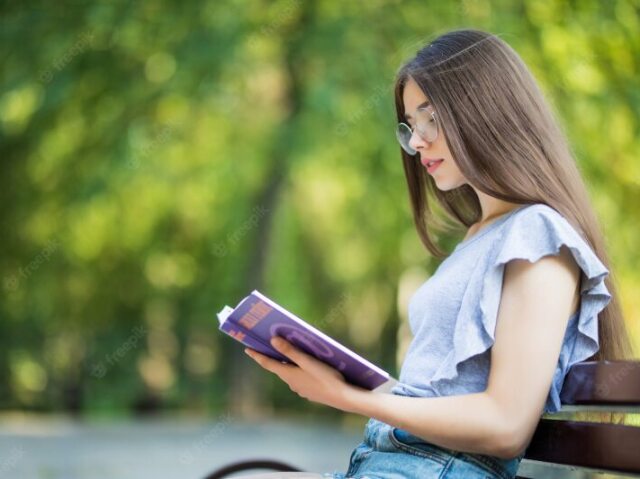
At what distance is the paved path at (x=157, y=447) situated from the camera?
327 inches

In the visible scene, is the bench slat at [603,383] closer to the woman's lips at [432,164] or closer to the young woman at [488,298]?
the young woman at [488,298]

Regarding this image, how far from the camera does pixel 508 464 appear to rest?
6.97 feet

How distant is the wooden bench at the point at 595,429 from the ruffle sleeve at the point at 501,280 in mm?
45

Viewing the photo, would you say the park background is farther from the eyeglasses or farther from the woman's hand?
the woman's hand

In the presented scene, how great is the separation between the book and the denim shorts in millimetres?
117

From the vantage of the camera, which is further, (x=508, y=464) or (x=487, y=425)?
(x=508, y=464)

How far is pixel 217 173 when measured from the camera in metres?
14.8

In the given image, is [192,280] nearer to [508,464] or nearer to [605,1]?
[605,1]

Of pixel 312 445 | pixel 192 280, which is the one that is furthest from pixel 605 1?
pixel 192 280

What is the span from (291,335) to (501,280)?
39 centimetres

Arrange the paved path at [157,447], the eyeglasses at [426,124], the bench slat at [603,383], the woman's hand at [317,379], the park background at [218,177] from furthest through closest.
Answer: the paved path at [157,447], the park background at [218,177], the eyeglasses at [426,124], the woman's hand at [317,379], the bench slat at [603,383]

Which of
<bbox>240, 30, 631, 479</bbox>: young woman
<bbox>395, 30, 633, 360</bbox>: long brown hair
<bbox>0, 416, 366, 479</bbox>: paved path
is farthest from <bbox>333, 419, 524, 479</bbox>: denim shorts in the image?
<bbox>0, 416, 366, 479</bbox>: paved path

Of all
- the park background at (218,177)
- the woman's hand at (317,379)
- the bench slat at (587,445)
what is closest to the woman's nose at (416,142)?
the park background at (218,177)

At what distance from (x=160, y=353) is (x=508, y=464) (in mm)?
17515
